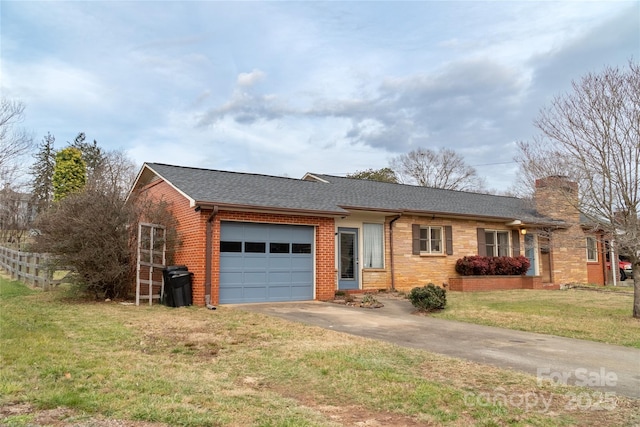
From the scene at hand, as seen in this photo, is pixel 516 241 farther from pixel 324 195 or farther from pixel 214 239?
pixel 214 239

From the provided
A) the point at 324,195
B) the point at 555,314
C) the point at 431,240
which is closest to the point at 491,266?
the point at 431,240

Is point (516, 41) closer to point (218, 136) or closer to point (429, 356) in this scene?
point (429, 356)

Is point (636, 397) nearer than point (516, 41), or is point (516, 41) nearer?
point (636, 397)

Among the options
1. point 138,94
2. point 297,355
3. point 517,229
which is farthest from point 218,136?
point 297,355

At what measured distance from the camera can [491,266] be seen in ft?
58.9

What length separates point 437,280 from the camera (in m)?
17.5

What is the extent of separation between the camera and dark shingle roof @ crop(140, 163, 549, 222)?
43.3 ft

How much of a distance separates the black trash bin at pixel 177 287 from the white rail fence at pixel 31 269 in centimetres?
342

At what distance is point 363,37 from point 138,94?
7590mm

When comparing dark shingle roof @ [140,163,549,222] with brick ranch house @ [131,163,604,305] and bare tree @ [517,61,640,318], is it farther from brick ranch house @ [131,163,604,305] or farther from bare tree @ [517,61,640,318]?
bare tree @ [517,61,640,318]

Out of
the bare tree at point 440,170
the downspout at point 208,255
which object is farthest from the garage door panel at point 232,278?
the bare tree at point 440,170

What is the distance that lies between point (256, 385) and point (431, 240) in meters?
13.8

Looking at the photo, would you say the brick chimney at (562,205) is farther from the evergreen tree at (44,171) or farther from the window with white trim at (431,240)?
the evergreen tree at (44,171)

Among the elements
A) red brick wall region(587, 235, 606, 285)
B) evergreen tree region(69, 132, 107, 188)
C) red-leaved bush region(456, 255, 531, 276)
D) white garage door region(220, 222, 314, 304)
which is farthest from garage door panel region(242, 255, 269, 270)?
evergreen tree region(69, 132, 107, 188)
